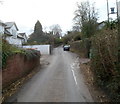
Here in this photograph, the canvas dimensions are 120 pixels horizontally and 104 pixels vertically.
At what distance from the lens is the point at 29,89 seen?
1158 centimetres

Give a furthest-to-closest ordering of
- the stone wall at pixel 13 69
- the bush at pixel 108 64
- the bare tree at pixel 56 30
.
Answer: the bare tree at pixel 56 30
the stone wall at pixel 13 69
the bush at pixel 108 64

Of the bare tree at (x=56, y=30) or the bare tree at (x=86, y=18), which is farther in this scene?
the bare tree at (x=56, y=30)

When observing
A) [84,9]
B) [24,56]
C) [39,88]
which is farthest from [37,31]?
[39,88]

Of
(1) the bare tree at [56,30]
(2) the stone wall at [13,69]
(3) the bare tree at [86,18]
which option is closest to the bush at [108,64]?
(2) the stone wall at [13,69]

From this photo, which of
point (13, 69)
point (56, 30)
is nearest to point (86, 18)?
point (13, 69)

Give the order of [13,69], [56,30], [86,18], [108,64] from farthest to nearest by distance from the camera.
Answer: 1. [56,30]
2. [86,18]
3. [13,69]
4. [108,64]

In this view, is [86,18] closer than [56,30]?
Yes

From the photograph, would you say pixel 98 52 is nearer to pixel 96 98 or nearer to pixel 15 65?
Answer: pixel 96 98

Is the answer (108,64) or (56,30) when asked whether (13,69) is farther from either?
(56,30)

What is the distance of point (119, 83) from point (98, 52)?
264 cm

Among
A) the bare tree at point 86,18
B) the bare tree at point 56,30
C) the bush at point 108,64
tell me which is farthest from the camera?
the bare tree at point 56,30

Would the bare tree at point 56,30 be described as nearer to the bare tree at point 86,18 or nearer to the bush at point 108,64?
the bare tree at point 86,18

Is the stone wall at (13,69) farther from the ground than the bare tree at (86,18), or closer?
closer

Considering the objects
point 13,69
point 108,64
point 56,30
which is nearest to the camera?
point 108,64
